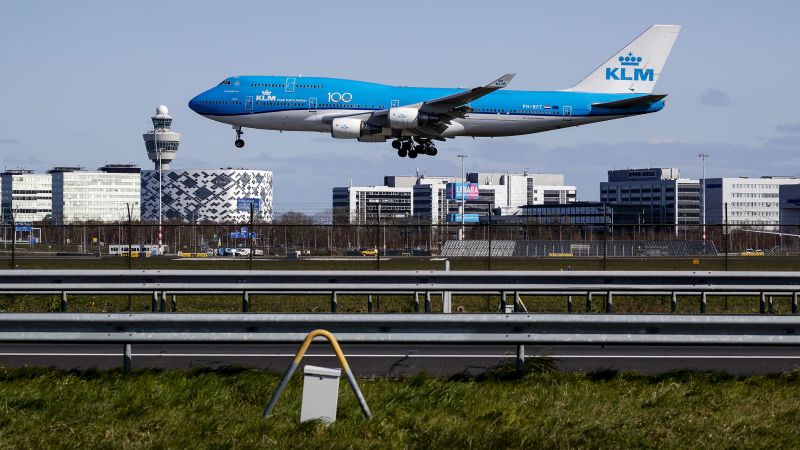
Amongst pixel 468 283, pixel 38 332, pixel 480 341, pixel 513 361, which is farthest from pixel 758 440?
pixel 468 283

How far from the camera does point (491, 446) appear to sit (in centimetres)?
838

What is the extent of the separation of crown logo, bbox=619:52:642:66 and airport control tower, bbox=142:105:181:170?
133 meters

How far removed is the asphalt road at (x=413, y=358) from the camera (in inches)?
505

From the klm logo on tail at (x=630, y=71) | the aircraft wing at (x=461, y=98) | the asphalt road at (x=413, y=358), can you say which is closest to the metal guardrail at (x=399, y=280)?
the asphalt road at (x=413, y=358)

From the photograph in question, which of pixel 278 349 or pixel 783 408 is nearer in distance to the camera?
pixel 783 408

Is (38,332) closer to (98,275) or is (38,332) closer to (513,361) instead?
(513,361)

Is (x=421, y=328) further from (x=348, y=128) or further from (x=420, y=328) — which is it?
(x=348, y=128)

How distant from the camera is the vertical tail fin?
185ft

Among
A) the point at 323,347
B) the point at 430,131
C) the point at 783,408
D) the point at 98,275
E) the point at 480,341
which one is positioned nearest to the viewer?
the point at 783,408

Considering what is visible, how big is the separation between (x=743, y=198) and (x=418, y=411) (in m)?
191

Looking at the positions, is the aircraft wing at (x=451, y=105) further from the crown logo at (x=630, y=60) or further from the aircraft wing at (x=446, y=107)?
the crown logo at (x=630, y=60)

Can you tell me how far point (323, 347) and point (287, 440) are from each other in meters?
5.95

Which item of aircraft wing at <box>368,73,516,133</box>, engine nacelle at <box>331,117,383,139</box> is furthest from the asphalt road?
engine nacelle at <box>331,117,383,139</box>

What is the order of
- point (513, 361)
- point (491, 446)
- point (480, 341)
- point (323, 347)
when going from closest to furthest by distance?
point (491, 446), point (480, 341), point (513, 361), point (323, 347)
